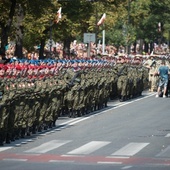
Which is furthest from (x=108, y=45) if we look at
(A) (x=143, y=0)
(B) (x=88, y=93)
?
(B) (x=88, y=93)

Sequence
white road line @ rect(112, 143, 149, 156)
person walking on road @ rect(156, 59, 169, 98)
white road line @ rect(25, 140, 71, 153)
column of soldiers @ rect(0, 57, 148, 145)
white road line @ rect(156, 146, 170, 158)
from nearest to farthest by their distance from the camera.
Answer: white road line @ rect(156, 146, 170, 158) < white road line @ rect(112, 143, 149, 156) < white road line @ rect(25, 140, 71, 153) < column of soldiers @ rect(0, 57, 148, 145) < person walking on road @ rect(156, 59, 169, 98)

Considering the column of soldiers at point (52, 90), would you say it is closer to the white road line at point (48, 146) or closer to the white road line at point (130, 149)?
the white road line at point (48, 146)

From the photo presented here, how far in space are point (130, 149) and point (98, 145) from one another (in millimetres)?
1181

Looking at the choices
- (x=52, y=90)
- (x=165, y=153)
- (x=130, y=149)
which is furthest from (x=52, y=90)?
(x=165, y=153)

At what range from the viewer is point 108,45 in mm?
101812

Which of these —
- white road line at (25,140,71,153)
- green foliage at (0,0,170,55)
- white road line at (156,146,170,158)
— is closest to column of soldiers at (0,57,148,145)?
white road line at (25,140,71,153)

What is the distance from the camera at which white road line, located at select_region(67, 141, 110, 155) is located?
22938 millimetres

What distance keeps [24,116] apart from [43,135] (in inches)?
55.7

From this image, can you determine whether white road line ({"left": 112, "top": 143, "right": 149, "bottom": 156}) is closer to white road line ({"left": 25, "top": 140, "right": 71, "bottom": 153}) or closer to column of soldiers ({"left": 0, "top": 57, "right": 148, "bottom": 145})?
white road line ({"left": 25, "top": 140, "right": 71, "bottom": 153})

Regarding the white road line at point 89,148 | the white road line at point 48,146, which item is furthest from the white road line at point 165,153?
the white road line at point 48,146

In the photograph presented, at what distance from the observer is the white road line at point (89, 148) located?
22.9m

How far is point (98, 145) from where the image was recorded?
964 inches

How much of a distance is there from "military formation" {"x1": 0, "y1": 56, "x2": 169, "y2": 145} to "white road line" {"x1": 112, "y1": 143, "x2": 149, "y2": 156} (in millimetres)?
3006

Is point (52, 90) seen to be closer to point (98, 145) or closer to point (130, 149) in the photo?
point (98, 145)
